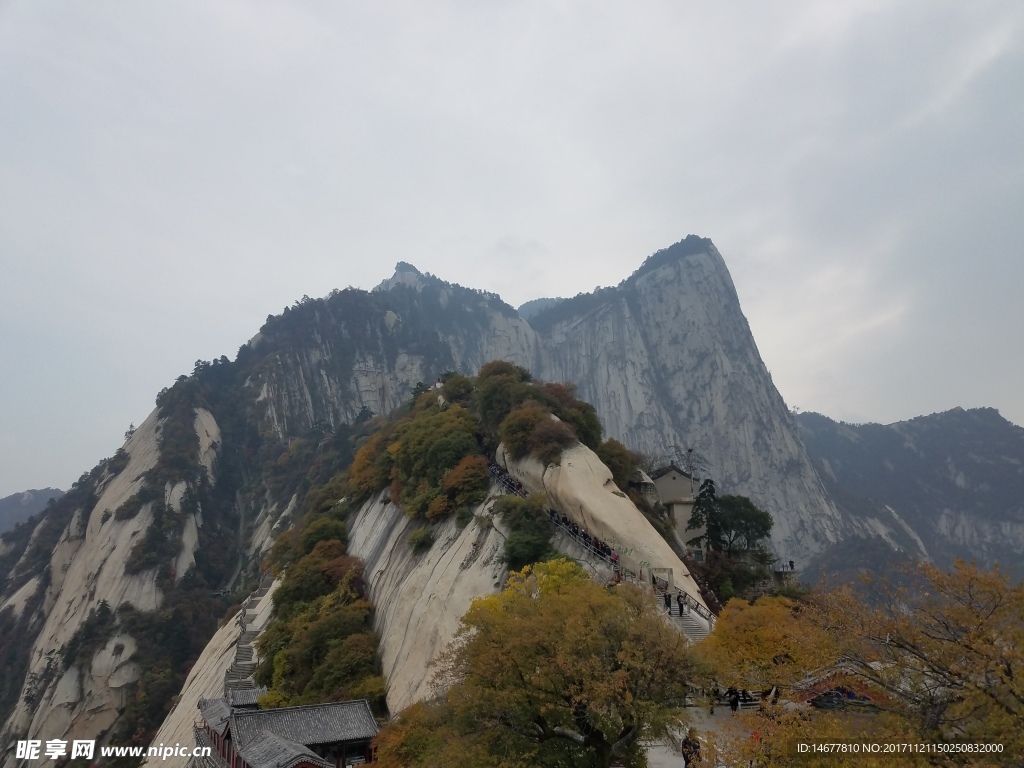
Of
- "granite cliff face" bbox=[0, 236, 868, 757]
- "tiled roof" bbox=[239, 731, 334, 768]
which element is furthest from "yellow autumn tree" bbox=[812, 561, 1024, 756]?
"granite cliff face" bbox=[0, 236, 868, 757]

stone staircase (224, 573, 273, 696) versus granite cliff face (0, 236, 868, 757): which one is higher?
granite cliff face (0, 236, 868, 757)

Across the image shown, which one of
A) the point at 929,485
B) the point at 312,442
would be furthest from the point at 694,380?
the point at 312,442

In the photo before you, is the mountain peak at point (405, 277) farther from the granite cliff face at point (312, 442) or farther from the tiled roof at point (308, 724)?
the tiled roof at point (308, 724)

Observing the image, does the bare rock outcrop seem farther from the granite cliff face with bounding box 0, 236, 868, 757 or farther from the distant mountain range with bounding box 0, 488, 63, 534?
the distant mountain range with bounding box 0, 488, 63, 534

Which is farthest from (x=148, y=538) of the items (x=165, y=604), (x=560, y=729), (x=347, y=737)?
(x=560, y=729)

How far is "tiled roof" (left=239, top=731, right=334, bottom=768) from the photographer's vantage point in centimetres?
1806

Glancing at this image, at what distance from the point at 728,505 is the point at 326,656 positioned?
23130 mm

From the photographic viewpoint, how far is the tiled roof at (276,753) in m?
18.1

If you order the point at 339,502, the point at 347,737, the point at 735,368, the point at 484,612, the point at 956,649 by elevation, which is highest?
the point at 735,368

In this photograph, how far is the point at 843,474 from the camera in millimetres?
155000

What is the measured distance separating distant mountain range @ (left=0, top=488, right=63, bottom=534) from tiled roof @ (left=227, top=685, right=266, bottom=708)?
165732 mm

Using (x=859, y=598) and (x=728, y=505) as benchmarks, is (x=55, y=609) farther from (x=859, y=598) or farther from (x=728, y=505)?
(x=859, y=598)

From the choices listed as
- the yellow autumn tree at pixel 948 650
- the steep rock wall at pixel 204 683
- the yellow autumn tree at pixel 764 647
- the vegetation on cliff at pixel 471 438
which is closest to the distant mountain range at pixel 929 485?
the vegetation on cliff at pixel 471 438

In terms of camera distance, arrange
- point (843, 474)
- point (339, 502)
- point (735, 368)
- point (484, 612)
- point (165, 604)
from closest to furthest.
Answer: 1. point (484, 612)
2. point (339, 502)
3. point (165, 604)
4. point (735, 368)
5. point (843, 474)
